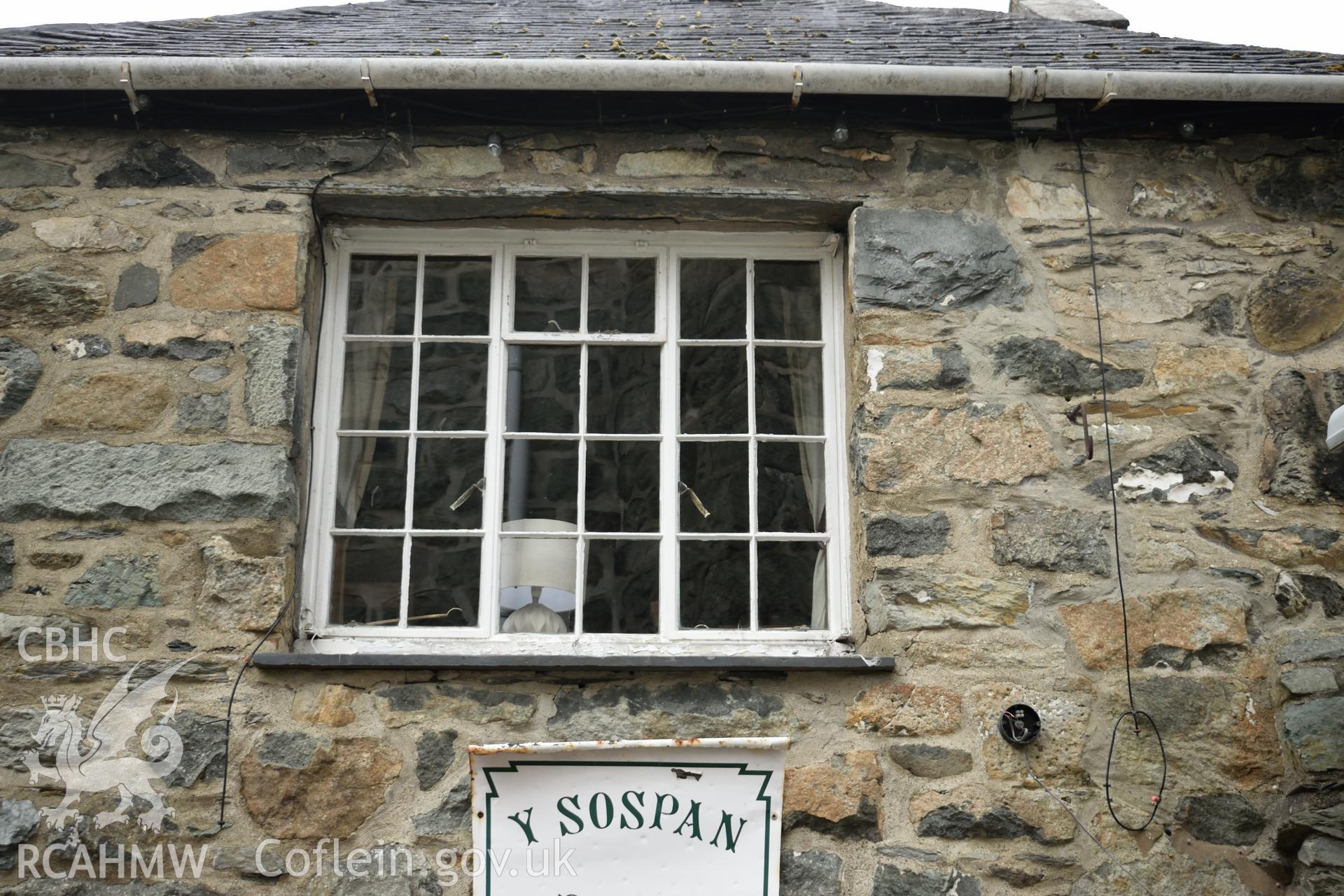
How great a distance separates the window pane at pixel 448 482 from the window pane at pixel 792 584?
3.05ft

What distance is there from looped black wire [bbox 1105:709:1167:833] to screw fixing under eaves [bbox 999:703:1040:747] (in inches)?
8.5

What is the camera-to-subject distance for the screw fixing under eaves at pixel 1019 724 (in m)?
3.75

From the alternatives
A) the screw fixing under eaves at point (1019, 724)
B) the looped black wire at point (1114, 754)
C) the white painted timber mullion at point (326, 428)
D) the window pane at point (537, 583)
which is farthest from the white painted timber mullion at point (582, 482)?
the looped black wire at point (1114, 754)

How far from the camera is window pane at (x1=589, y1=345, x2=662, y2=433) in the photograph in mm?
4344

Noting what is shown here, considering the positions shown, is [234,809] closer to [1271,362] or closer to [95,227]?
[95,227]

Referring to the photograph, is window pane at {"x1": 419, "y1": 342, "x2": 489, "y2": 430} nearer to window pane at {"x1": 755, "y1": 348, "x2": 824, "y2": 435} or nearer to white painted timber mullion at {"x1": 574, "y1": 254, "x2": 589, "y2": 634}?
white painted timber mullion at {"x1": 574, "y1": 254, "x2": 589, "y2": 634}

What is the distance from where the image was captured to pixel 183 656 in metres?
3.79

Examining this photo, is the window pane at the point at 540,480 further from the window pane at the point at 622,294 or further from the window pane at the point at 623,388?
the window pane at the point at 622,294

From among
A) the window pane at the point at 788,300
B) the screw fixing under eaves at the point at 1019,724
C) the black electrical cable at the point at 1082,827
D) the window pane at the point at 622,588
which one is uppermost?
the window pane at the point at 788,300

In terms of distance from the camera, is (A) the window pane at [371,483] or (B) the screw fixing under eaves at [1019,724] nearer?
(B) the screw fixing under eaves at [1019,724]

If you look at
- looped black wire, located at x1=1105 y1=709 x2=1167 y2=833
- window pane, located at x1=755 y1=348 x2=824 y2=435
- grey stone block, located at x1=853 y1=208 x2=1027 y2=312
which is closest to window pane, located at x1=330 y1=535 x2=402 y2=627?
window pane, located at x1=755 y1=348 x2=824 y2=435

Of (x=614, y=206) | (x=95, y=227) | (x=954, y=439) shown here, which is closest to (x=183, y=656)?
(x=95, y=227)

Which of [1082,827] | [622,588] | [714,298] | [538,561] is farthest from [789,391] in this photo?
[1082,827]

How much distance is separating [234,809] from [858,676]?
5.88 feet
